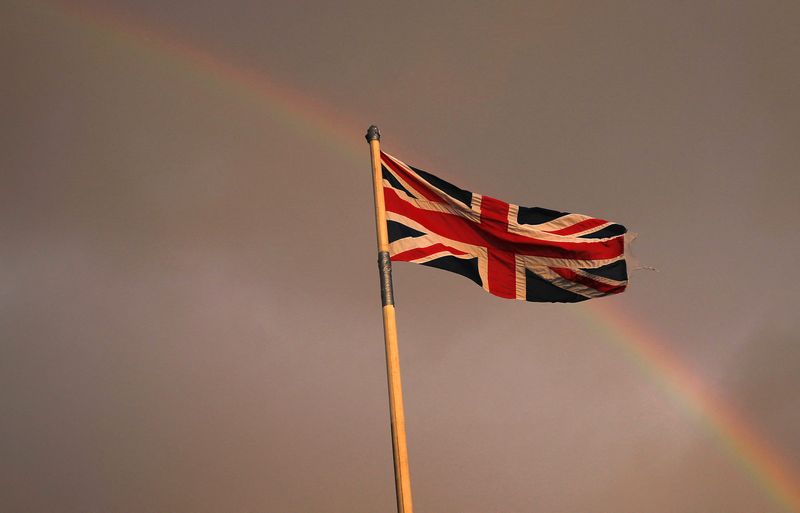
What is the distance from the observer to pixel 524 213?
44.3 feet

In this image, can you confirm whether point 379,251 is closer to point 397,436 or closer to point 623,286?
point 397,436

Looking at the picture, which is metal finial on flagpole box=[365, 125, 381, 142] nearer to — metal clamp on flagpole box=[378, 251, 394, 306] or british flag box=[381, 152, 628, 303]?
british flag box=[381, 152, 628, 303]

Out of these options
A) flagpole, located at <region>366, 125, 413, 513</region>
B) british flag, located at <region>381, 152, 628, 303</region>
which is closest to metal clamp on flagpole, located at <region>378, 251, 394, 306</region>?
flagpole, located at <region>366, 125, 413, 513</region>

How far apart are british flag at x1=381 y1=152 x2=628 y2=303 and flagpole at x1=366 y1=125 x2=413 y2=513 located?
0.69 metres

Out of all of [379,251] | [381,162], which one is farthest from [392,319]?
[381,162]

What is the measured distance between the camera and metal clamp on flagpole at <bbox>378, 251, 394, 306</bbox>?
1030cm

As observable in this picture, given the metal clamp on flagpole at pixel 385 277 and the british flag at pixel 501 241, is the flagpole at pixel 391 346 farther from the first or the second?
the british flag at pixel 501 241

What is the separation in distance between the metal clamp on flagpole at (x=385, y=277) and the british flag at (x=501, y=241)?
952 millimetres

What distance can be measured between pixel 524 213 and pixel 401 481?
646 centimetres

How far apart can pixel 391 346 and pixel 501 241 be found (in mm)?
4336

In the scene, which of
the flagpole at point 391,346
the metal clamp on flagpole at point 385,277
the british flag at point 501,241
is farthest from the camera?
the british flag at point 501,241

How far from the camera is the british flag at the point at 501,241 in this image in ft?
39.6

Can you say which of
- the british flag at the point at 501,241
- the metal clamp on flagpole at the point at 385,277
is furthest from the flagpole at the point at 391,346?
the british flag at the point at 501,241

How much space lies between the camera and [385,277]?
1049cm
